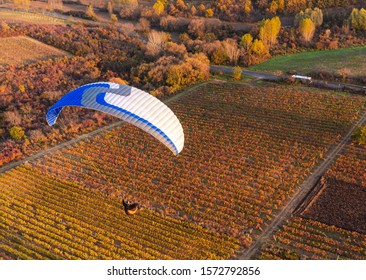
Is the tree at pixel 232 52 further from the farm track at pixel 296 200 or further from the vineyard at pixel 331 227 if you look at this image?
the vineyard at pixel 331 227

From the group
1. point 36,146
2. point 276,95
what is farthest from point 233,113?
point 36,146

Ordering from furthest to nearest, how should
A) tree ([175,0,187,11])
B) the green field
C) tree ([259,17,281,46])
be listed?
tree ([175,0,187,11]) < tree ([259,17,281,46]) < the green field

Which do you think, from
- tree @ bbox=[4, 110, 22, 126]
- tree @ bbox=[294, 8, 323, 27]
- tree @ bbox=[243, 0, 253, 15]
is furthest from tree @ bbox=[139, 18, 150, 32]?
tree @ bbox=[4, 110, 22, 126]

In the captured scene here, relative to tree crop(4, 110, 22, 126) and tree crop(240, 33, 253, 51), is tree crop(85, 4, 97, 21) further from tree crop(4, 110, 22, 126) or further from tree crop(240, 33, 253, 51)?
tree crop(4, 110, 22, 126)

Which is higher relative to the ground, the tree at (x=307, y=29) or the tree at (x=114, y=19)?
the tree at (x=307, y=29)

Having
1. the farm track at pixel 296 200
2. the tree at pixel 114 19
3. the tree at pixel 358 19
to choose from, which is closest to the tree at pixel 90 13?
the tree at pixel 114 19

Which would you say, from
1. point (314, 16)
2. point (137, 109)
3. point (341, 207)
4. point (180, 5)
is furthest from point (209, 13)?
point (137, 109)

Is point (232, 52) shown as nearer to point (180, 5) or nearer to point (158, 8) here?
point (158, 8)
